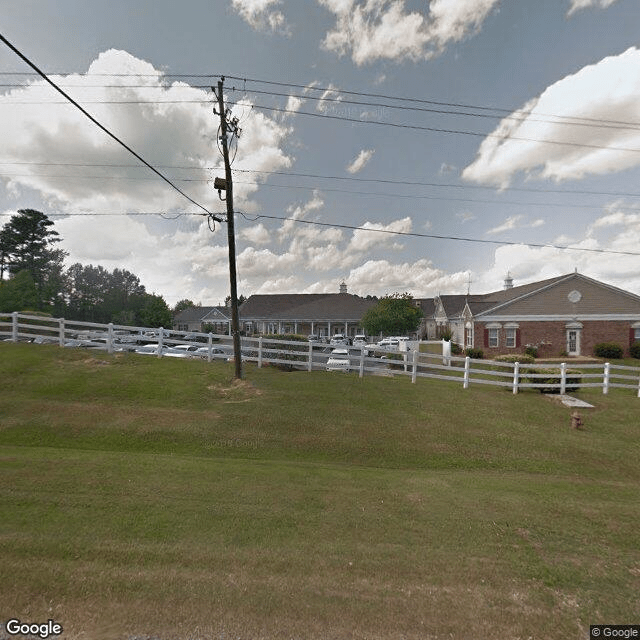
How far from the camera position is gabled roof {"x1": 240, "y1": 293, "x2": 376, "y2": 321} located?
47.0 metres

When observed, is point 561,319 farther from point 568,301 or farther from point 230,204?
point 230,204

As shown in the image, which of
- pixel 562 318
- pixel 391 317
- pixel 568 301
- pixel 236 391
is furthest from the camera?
pixel 391 317

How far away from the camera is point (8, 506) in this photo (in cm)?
470

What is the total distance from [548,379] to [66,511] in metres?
15.3

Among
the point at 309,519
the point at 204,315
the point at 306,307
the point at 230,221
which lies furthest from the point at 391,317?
the point at 204,315

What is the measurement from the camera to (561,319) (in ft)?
86.1

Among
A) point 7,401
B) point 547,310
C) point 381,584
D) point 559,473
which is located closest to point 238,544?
point 381,584

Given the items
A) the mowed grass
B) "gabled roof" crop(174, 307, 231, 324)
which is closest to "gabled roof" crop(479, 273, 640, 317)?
the mowed grass

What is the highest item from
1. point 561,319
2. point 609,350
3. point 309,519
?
point 561,319

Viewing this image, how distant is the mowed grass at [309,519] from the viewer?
321 centimetres

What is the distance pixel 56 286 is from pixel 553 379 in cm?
7265

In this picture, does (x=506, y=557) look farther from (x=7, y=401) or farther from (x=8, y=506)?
(x=7, y=401)

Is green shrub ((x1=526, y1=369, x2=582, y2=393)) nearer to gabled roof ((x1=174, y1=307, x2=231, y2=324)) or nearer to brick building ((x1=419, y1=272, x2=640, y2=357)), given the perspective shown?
brick building ((x1=419, y1=272, x2=640, y2=357))

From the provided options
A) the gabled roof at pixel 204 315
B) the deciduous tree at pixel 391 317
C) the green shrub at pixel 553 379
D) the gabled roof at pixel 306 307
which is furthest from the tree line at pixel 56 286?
the green shrub at pixel 553 379
